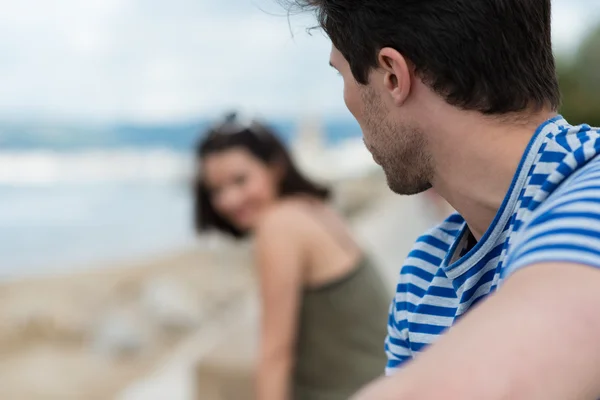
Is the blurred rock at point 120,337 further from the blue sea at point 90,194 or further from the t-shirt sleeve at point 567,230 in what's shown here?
the t-shirt sleeve at point 567,230

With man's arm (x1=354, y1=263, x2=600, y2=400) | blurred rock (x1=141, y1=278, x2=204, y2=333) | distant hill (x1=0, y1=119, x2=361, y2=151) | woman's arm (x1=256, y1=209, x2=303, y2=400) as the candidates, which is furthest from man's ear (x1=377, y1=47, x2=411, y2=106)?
distant hill (x1=0, y1=119, x2=361, y2=151)

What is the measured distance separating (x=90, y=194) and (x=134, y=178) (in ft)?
9.71

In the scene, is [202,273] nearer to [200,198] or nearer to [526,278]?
[200,198]

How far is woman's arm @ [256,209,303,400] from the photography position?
91.7 inches

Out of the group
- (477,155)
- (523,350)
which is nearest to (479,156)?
(477,155)

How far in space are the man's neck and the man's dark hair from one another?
0.02m

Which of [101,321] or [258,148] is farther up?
[258,148]

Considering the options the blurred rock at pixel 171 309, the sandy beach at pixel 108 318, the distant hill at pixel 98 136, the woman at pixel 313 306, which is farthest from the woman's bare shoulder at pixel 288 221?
the distant hill at pixel 98 136

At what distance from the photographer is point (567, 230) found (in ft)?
2.12

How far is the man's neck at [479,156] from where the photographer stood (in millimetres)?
891

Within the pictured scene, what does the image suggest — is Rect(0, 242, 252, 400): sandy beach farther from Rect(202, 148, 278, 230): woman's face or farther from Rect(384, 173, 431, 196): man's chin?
Rect(384, 173, 431, 196): man's chin

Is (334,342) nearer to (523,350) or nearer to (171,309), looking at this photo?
(523,350)

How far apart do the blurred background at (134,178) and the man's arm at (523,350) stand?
0.59 meters

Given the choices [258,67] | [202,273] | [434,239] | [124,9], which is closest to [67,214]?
[202,273]
